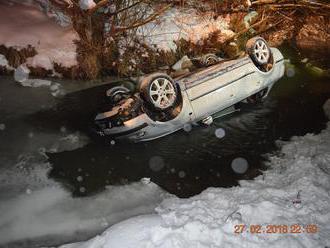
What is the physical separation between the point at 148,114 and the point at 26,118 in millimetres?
3301

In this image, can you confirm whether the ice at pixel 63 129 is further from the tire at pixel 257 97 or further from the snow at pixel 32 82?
the tire at pixel 257 97

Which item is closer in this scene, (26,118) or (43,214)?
(43,214)

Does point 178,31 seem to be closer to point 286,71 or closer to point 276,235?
point 286,71

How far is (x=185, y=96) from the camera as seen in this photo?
6.76 metres

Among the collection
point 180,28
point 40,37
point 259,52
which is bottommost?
point 259,52

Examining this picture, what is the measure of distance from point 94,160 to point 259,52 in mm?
4571

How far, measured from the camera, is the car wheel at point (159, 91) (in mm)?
6359

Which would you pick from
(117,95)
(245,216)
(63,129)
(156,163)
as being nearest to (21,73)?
(63,129)

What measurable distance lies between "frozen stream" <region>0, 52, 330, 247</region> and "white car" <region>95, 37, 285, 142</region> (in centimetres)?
50

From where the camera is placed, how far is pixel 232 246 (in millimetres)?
4410

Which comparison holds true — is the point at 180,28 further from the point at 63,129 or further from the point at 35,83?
the point at 63,129

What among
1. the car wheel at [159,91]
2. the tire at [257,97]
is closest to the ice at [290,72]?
the tire at [257,97]

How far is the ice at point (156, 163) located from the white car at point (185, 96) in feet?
1.69

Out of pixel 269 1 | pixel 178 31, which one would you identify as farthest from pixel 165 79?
pixel 269 1
